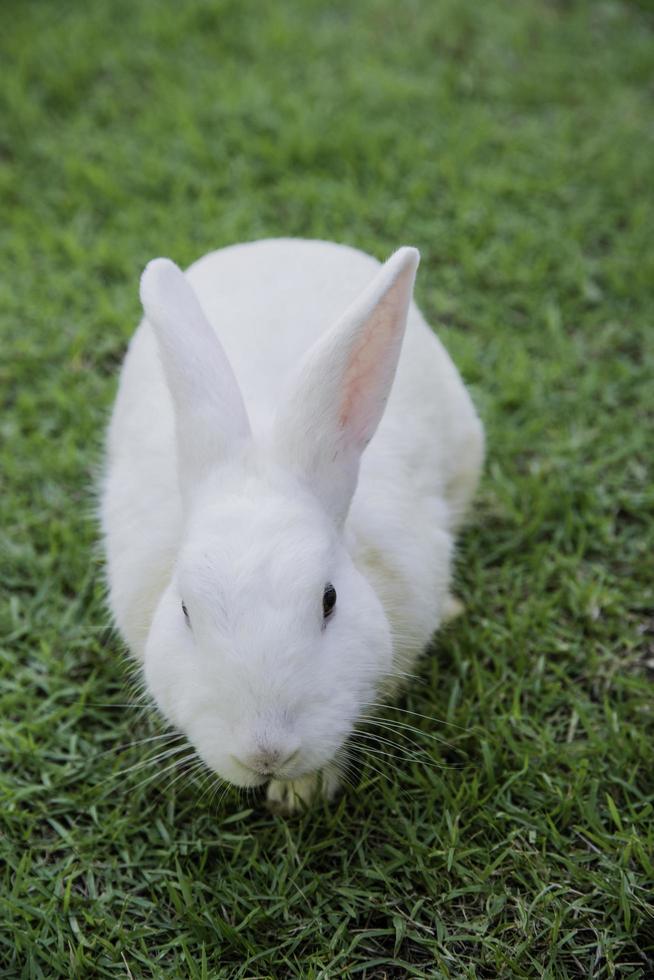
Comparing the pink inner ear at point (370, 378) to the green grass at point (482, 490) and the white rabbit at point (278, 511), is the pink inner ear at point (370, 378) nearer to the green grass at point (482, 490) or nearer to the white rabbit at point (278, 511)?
the white rabbit at point (278, 511)

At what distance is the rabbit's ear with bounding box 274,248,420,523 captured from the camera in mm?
2547

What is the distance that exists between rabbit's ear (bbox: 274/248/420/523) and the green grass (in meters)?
1.02

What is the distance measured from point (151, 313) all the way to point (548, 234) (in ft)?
10.1

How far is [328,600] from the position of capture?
2.53 metres

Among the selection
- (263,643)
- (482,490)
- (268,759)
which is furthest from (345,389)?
(482,490)

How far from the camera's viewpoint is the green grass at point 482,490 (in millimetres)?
2850

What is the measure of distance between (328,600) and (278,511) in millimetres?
260

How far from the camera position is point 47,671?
3.48 metres

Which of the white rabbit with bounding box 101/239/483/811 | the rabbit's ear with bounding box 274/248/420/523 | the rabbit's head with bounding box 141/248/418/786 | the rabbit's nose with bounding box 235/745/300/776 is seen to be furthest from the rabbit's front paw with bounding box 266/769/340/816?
the rabbit's ear with bounding box 274/248/420/523

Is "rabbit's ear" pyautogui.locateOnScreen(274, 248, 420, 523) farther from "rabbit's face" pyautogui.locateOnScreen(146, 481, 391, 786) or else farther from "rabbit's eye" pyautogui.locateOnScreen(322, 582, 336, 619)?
"rabbit's eye" pyautogui.locateOnScreen(322, 582, 336, 619)

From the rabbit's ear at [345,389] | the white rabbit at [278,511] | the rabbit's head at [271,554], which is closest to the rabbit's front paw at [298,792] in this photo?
the white rabbit at [278,511]

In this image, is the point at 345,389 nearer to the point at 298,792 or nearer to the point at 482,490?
the point at 298,792

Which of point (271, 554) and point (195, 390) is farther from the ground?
point (195, 390)

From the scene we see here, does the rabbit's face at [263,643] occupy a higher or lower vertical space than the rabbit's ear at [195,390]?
lower
